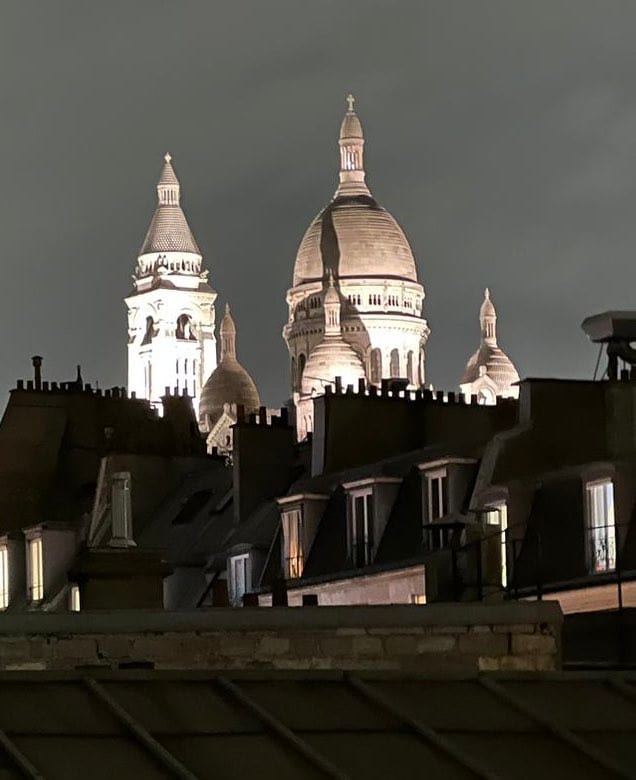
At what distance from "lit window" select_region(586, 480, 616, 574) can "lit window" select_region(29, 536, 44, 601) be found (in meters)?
22.5

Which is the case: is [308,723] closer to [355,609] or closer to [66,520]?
[355,609]

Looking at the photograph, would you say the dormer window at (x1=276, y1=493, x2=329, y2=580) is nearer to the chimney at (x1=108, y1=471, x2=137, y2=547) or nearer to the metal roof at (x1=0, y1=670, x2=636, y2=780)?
the chimney at (x1=108, y1=471, x2=137, y2=547)

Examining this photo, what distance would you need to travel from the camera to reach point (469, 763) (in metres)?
20.9

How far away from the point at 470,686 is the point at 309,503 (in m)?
38.6

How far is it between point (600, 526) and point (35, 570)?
81.5ft

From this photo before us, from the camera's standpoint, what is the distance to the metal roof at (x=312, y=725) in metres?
20.6

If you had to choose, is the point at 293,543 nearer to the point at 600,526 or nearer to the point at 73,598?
the point at 73,598

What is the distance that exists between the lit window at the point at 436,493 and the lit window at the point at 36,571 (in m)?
14.3

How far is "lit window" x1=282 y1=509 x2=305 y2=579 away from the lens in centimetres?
6056

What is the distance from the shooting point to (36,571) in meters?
70.1

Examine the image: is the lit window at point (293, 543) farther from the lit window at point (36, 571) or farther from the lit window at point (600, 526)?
the lit window at point (600, 526)

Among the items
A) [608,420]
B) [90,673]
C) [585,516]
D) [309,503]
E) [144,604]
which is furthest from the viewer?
→ [309,503]

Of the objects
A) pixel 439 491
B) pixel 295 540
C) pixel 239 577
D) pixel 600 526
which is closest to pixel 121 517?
pixel 600 526

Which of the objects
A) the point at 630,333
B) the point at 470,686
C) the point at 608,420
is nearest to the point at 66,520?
the point at 608,420
